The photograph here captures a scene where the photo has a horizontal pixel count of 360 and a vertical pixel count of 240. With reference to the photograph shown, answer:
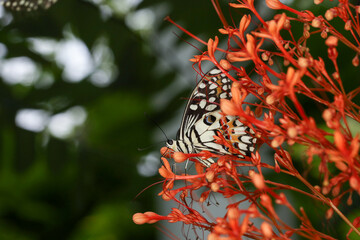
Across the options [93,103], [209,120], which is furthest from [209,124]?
[93,103]

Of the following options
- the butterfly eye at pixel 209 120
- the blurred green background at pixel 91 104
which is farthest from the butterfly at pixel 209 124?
the blurred green background at pixel 91 104

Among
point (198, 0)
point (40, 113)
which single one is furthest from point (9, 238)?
point (198, 0)

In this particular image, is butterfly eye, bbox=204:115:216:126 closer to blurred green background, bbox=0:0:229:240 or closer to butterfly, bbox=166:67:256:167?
butterfly, bbox=166:67:256:167

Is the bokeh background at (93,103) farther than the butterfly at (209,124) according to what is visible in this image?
Yes

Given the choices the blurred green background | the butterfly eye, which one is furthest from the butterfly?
the blurred green background

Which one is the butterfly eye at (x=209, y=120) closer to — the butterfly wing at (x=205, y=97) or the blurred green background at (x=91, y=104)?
the butterfly wing at (x=205, y=97)

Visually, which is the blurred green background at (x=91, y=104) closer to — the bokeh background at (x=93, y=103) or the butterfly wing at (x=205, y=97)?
the bokeh background at (x=93, y=103)

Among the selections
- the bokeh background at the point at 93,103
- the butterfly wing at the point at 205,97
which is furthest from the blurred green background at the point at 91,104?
the butterfly wing at the point at 205,97
